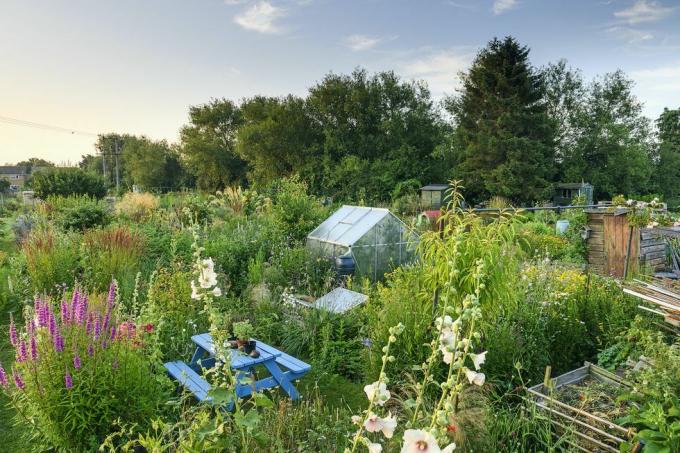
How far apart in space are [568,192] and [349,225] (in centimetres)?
2213

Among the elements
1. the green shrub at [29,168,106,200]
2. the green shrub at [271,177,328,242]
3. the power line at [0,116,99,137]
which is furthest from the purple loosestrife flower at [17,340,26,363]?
the power line at [0,116,99,137]

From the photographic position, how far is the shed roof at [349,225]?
7.38 m

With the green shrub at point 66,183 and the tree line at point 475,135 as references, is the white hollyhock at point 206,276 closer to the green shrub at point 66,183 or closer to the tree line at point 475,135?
the green shrub at point 66,183

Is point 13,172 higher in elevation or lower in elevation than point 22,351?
lower

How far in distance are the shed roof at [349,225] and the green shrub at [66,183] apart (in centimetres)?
1307

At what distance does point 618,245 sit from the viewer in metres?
7.98

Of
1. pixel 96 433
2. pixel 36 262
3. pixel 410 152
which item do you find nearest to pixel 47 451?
pixel 96 433

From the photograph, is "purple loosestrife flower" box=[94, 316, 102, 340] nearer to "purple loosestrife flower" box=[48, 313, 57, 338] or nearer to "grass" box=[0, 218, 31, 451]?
"purple loosestrife flower" box=[48, 313, 57, 338]

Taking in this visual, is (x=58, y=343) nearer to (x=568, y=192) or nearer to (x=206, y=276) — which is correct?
(x=206, y=276)

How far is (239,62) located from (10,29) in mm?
6386

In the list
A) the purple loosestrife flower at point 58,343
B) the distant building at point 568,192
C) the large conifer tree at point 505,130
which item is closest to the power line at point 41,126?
the large conifer tree at point 505,130

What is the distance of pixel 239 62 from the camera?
46.3 feet

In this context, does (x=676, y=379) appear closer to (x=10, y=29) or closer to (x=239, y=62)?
(x=10, y=29)

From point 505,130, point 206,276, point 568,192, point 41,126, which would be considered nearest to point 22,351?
point 206,276
